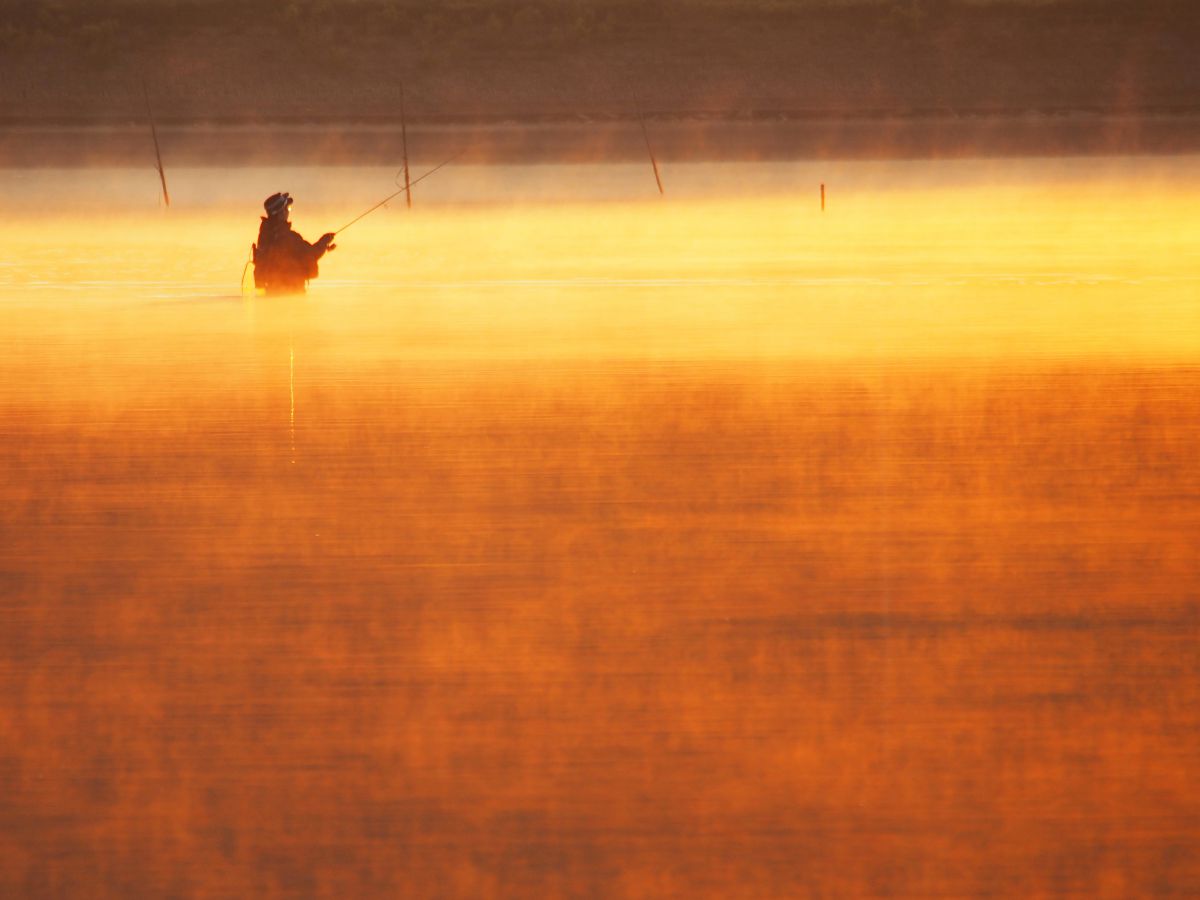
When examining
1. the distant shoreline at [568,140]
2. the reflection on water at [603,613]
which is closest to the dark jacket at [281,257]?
the reflection on water at [603,613]

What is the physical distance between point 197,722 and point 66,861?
0.53m

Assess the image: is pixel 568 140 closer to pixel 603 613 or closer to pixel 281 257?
pixel 281 257

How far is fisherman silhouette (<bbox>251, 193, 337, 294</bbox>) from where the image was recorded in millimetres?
10430

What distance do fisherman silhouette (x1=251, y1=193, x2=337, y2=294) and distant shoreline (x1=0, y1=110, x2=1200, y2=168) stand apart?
53.5ft

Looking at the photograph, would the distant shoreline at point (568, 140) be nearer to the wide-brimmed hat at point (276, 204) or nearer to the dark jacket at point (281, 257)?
the dark jacket at point (281, 257)

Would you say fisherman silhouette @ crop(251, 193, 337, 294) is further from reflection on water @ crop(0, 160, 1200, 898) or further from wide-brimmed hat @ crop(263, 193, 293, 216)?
reflection on water @ crop(0, 160, 1200, 898)

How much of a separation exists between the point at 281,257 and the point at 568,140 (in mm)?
17125

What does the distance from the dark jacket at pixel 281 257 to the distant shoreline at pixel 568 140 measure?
53.5ft

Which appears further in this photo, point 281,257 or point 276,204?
point 281,257


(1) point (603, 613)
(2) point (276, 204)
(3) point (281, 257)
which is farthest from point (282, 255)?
(1) point (603, 613)

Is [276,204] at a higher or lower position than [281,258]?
higher

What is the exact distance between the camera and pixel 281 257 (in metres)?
10.4

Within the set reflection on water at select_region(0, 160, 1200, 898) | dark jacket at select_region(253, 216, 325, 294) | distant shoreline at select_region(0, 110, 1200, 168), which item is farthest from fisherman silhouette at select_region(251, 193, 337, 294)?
distant shoreline at select_region(0, 110, 1200, 168)

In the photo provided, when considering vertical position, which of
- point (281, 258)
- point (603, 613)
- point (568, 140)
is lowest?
point (603, 613)
